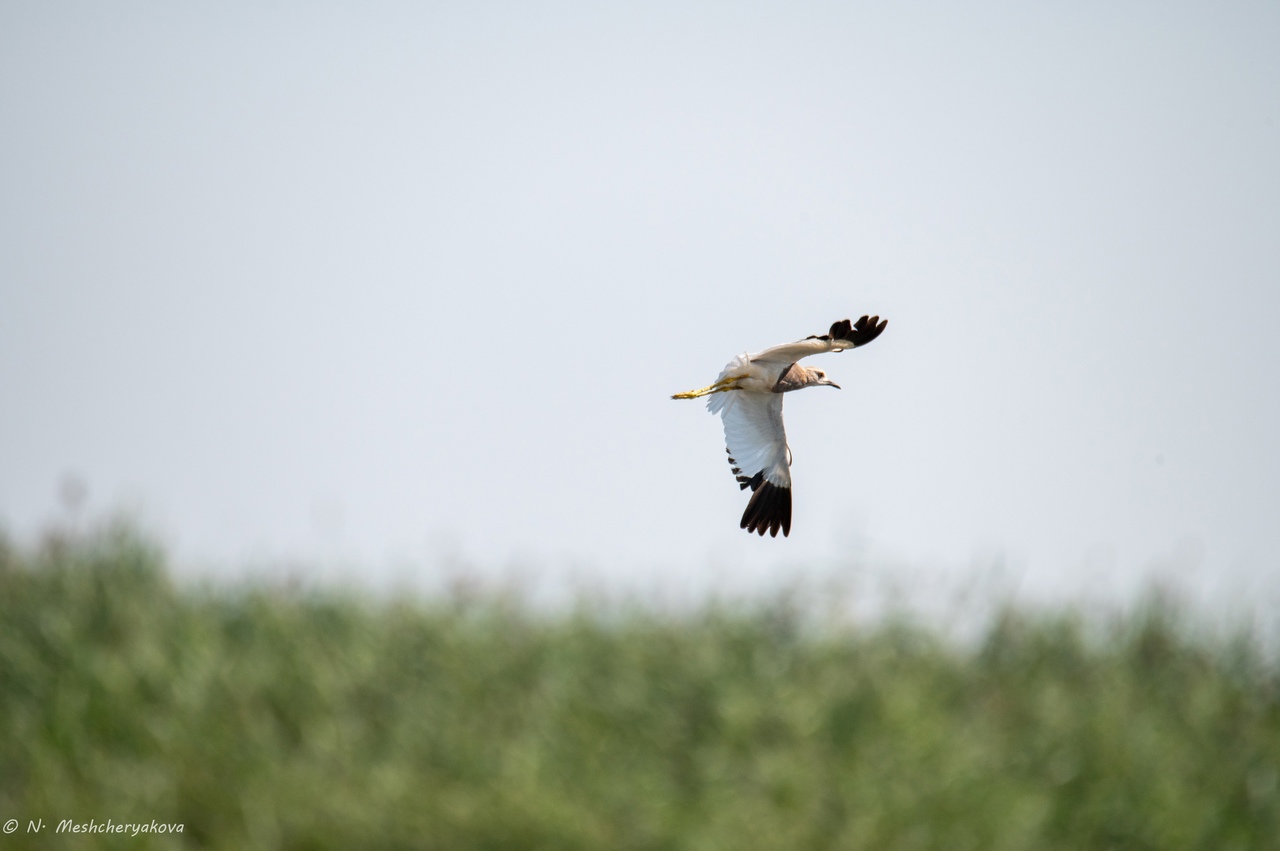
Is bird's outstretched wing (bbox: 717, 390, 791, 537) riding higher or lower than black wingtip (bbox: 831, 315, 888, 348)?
lower

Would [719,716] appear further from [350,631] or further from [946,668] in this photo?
[350,631]

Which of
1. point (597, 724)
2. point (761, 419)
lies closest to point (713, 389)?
point (761, 419)

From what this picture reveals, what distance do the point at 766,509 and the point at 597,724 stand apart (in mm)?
5147

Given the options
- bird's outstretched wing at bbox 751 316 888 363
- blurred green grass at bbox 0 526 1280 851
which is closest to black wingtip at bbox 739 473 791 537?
bird's outstretched wing at bbox 751 316 888 363

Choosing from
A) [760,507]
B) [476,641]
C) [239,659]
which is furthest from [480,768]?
[760,507]

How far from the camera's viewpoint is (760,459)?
12672 millimetres

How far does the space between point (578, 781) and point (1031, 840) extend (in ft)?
8.03

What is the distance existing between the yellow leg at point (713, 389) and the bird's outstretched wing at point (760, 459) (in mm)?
473

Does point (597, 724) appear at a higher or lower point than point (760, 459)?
lower

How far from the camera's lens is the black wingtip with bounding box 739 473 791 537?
502 inches

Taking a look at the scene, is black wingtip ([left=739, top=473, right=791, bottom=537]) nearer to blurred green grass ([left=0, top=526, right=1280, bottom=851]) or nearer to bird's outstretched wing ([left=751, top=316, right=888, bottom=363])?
bird's outstretched wing ([left=751, top=316, right=888, bottom=363])

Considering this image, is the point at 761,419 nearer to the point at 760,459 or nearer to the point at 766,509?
the point at 760,459

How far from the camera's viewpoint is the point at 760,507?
12750mm

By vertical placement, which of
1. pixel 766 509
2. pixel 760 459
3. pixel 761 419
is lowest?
pixel 766 509
